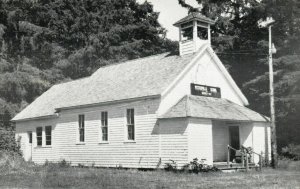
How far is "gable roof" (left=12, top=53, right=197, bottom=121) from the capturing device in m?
24.6

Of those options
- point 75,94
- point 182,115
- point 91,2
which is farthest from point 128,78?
point 91,2

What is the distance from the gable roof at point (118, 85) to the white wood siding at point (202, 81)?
0.70m

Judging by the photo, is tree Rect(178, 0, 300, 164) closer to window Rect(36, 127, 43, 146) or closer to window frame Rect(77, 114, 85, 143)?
window frame Rect(77, 114, 85, 143)

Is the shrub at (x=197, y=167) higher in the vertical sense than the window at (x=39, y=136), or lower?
lower

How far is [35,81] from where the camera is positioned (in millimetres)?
41688

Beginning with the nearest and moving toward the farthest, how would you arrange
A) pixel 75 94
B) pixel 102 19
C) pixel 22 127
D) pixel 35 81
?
pixel 75 94, pixel 22 127, pixel 35 81, pixel 102 19

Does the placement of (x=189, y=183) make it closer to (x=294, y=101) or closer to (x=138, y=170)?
(x=138, y=170)

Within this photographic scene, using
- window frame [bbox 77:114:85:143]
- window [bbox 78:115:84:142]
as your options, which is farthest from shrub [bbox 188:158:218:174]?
window [bbox 78:115:84:142]

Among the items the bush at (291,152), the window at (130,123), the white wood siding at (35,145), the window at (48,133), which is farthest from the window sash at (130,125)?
the bush at (291,152)

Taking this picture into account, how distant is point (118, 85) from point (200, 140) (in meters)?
7.47

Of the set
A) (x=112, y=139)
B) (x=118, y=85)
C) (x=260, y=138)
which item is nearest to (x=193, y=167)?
(x=112, y=139)

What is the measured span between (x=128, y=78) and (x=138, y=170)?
21.3 feet

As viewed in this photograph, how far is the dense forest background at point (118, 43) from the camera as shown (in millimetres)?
34750

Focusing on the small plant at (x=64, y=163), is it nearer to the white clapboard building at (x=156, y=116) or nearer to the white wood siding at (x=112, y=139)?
the white wood siding at (x=112, y=139)
